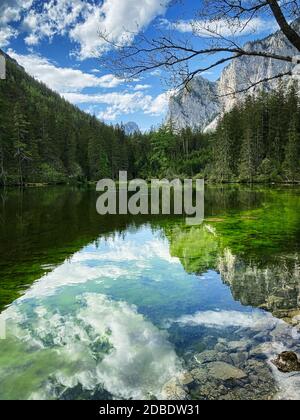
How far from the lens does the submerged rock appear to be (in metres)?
4.36

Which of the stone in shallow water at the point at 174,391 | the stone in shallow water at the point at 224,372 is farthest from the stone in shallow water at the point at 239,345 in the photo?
the stone in shallow water at the point at 174,391

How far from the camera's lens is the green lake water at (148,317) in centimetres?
423

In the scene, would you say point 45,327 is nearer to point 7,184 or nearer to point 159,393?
point 159,393

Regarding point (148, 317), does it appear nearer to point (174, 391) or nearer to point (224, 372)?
point (224, 372)

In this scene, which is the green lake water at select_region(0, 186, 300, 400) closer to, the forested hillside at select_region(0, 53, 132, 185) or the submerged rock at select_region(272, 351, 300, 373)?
the submerged rock at select_region(272, 351, 300, 373)

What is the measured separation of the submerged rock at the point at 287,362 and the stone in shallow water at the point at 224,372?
1.57 ft

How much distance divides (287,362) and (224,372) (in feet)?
2.66

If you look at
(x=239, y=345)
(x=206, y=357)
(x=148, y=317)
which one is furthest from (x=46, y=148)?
(x=206, y=357)

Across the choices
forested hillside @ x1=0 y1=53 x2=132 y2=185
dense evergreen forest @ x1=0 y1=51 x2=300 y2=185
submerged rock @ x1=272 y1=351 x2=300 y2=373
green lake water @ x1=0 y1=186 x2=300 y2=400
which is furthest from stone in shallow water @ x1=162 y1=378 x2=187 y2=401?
forested hillside @ x1=0 y1=53 x2=132 y2=185

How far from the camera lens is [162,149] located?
8788 cm

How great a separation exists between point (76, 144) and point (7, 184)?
31.5m

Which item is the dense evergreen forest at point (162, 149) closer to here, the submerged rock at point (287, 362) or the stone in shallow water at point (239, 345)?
the stone in shallow water at point (239, 345)
